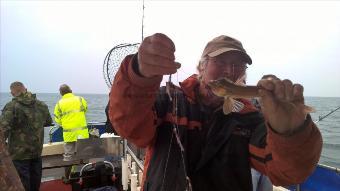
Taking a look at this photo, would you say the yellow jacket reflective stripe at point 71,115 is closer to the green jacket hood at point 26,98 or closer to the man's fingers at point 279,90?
the green jacket hood at point 26,98

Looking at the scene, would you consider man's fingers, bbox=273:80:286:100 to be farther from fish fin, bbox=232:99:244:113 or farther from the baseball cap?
the baseball cap

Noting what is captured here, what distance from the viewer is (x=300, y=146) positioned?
2.13m

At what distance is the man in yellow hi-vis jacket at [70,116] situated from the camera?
938cm

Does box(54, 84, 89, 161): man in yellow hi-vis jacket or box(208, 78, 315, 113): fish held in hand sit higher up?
box(208, 78, 315, 113): fish held in hand

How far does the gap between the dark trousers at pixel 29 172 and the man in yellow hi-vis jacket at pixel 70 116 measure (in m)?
1.62

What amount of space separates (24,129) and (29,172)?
1.07m

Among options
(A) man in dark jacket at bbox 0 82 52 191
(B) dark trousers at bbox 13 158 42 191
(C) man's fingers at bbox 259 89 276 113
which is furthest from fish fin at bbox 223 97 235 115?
(B) dark trousers at bbox 13 158 42 191

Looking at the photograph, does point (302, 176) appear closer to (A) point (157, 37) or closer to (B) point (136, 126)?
(B) point (136, 126)

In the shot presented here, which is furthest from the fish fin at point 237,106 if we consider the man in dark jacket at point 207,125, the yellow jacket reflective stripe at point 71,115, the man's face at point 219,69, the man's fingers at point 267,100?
the yellow jacket reflective stripe at point 71,115

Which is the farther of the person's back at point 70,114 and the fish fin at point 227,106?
the person's back at point 70,114

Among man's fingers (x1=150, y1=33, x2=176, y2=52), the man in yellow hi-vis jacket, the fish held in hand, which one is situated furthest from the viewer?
the man in yellow hi-vis jacket

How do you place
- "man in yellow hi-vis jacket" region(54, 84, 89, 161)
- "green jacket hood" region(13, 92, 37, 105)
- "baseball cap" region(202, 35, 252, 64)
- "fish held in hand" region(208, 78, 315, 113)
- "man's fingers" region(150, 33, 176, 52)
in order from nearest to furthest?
"man's fingers" region(150, 33, 176, 52), "fish held in hand" region(208, 78, 315, 113), "baseball cap" region(202, 35, 252, 64), "green jacket hood" region(13, 92, 37, 105), "man in yellow hi-vis jacket" region(54, 84, 89, 161)

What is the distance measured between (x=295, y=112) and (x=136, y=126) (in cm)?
113

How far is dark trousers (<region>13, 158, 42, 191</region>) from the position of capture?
7316 millimetres
